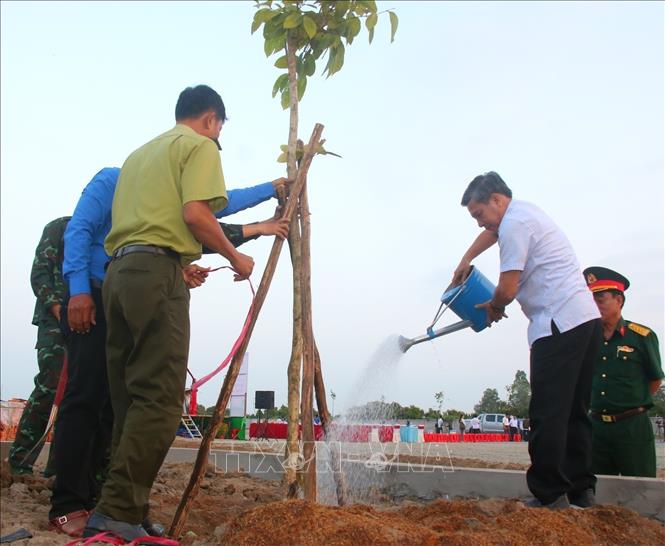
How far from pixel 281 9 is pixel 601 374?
3159mm

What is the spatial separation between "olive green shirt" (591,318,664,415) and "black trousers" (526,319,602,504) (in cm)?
95

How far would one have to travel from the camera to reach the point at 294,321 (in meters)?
3.56

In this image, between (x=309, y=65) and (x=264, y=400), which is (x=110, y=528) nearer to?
(x=309, y=65)

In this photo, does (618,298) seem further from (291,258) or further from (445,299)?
(291,258)

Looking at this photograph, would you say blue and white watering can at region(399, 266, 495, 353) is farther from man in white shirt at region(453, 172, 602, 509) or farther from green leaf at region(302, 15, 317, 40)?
green leaf at region(302, 15, 317, 40)

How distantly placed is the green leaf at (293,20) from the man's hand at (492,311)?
6.64 feet

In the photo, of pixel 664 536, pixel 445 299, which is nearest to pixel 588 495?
pixel 664 536

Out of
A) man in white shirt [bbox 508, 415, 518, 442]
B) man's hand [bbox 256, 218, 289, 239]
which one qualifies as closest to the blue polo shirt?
man's hand [bbox 256, 218, 289, 239]

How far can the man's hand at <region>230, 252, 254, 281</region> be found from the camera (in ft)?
9.29

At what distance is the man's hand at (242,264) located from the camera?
283 centimetres

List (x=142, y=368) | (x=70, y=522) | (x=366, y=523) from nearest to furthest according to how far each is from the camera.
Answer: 1. (x=366, y=523)
2. (x=142, y=368)
3. (x=70, y=522)

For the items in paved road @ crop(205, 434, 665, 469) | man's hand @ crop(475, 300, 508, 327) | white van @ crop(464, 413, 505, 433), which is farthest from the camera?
white van @ crop(464, 413, 505, 433)

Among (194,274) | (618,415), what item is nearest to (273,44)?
(194,274)

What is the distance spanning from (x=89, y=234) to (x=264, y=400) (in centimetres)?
1464
